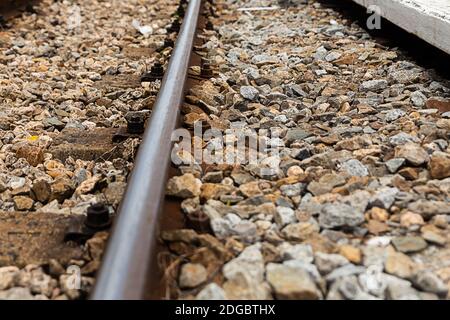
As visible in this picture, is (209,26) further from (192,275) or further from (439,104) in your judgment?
(192,275)

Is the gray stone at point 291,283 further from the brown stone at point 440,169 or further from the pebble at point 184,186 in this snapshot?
the brown stone at point 440,169

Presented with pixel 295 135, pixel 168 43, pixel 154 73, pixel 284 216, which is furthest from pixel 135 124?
pixel 168 43

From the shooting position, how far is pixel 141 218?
1.60 m

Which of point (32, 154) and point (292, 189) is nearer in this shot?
point (292, 189)

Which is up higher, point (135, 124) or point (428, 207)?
point (428, 207)

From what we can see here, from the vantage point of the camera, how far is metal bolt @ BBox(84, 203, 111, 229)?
1879mm

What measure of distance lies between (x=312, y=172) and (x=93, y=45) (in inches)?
116

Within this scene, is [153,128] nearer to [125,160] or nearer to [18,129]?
[125,160]

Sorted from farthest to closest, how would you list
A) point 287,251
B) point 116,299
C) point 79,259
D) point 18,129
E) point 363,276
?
point 18,129
point 79,259
point 287,251
point 363,276
point 116,299

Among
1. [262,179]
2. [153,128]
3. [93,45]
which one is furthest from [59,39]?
[262,179]

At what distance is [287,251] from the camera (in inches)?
65.7

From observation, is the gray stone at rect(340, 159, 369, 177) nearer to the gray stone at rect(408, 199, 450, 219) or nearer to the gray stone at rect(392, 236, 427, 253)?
the gray stone at rect(408, 199, 450, 219)

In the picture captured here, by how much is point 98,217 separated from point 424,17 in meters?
2.19

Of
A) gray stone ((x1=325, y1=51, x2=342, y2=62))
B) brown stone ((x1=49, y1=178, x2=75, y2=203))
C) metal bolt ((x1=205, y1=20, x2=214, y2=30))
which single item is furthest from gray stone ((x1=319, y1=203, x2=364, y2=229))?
metal bolt ((x1=205, y1=20, x2=214, y2=30))
